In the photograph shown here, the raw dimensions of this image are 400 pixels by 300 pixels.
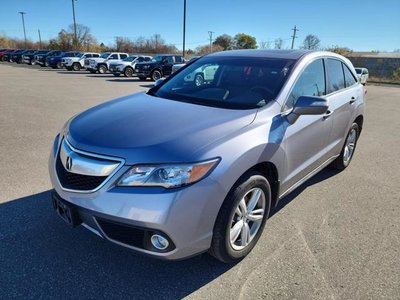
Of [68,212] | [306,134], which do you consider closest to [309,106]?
[306,134]

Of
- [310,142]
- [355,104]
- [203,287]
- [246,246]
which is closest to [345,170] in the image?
[355,104]

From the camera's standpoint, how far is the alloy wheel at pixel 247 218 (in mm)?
2707

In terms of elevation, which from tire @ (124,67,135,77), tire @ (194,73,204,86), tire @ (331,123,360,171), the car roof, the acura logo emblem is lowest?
tire @ (124,67,135,77)

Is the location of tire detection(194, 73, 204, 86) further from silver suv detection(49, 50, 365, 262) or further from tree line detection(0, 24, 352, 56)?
tree line detection(0, 24, 352, 56)

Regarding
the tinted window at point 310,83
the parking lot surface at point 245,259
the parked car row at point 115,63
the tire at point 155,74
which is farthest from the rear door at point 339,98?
the tire at point 155,74

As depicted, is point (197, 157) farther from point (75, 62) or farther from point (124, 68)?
point (75, 62)

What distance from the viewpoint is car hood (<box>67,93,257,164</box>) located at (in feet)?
7.54

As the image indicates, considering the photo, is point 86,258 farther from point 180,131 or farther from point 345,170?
point 345,170

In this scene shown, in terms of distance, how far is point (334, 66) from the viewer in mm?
4363

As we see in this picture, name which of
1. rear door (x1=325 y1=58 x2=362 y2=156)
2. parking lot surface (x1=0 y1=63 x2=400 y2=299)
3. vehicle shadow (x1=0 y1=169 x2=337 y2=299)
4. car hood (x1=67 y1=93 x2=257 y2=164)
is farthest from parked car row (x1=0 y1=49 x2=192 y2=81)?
vehicle shadow (x1=0 y1=169 x2=337 y2=299)

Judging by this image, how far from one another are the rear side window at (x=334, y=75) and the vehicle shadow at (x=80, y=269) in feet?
8.68

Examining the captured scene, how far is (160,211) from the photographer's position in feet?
7.07

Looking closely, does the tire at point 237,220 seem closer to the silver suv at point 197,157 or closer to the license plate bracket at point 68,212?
the silver suv at point 197,157

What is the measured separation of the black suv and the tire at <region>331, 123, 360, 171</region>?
58.1 feet
